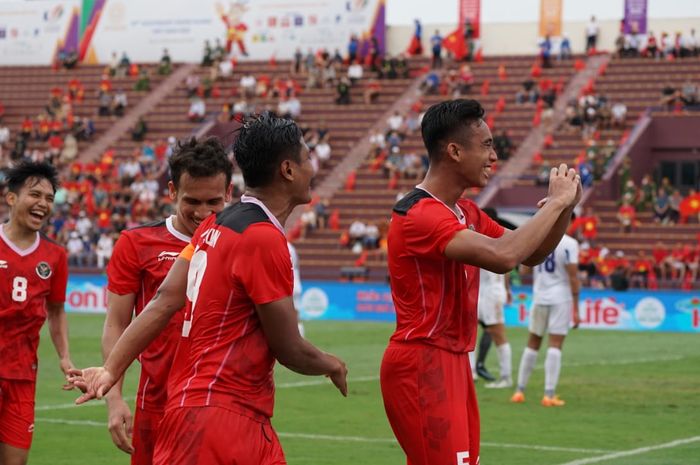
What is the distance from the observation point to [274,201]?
5695mm

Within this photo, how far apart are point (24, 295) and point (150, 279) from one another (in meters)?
2.14

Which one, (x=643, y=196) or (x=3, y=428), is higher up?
(x=3, y=428)

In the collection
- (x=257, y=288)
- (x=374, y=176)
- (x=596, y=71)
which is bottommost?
(x=374, y=176)

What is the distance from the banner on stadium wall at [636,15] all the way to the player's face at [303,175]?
50784 millimetres

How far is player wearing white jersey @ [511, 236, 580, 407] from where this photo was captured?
16844 mm

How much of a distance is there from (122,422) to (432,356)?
156 cm

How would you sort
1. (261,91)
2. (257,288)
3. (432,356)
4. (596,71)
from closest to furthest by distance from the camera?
1. (257,288)
2. (432,356)
3. (596,71)
4. (261,91)

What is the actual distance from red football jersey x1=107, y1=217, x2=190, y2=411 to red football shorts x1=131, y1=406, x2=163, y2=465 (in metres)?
0.05

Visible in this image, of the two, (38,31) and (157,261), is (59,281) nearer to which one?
(157,261)

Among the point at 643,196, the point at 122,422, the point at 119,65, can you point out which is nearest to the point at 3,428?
the point at 122,422

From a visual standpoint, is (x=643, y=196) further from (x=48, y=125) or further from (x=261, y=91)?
(x=48, y=125)

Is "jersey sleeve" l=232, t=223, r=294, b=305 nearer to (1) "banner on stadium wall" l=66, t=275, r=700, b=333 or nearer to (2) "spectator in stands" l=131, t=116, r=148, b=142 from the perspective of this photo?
(1) "banner on stadium wall" l=66, t=275, r=700, b=333

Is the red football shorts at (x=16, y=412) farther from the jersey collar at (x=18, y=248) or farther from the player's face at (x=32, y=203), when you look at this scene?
the player's face at (x=32, y=203)

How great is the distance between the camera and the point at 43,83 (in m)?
64.3
